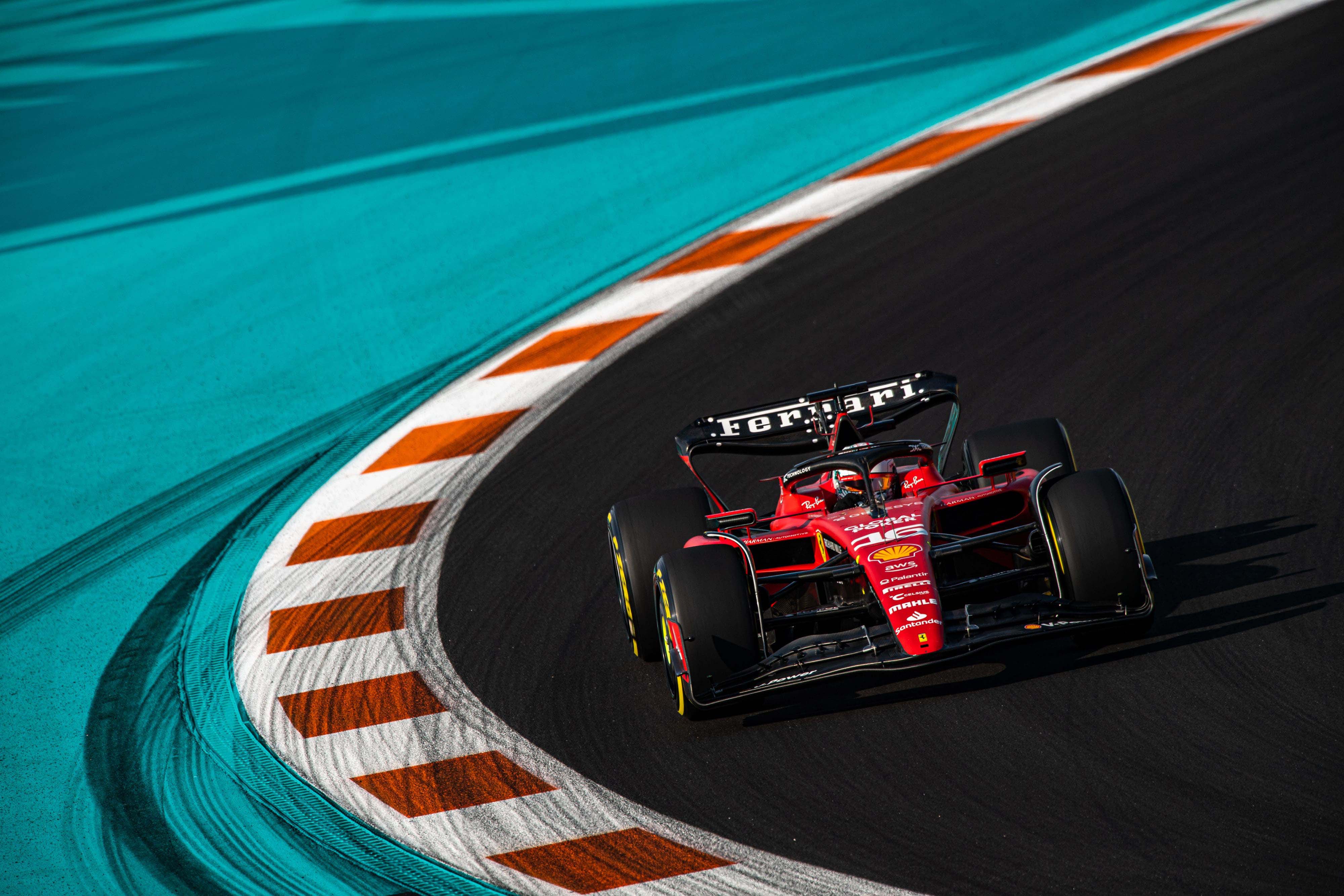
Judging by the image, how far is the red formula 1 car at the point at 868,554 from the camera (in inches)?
215

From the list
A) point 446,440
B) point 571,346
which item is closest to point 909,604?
point 446,440

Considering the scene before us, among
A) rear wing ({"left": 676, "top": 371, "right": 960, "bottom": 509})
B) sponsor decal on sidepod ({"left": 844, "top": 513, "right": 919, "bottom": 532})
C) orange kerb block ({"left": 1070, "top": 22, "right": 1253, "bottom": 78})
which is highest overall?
orange kerb block ({"left": 1070, "top": 22, "right": 1253, "bottom": 78})

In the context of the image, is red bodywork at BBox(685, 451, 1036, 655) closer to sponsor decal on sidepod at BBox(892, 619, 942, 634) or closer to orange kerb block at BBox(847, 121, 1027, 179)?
sponsor decal on sidepod at BBox(892, 619, 942, 634)

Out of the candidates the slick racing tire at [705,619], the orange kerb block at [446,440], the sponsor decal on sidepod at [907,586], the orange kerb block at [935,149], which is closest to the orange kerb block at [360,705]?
the slick racing tire at [705,619]

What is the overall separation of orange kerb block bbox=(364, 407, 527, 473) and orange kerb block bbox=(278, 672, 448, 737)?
9.13ft

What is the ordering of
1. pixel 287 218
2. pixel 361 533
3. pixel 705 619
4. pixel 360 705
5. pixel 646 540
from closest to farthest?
pixel 705 619 → pixel 646 540 → pixel 360 705 → pixel 361 533 → pixel 287 218

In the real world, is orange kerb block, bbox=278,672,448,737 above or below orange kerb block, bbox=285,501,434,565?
below

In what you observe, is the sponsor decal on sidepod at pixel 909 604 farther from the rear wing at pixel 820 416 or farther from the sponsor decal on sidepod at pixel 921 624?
the rear wing at pixel 820 416

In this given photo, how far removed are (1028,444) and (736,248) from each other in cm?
546

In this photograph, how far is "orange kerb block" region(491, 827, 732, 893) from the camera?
4953mm

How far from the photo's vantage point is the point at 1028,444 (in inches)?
270

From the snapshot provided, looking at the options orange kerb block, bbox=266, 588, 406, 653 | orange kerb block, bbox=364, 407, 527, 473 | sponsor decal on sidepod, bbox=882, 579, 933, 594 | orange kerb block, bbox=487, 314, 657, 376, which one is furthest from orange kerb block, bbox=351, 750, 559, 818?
orange kerb block, bbox=487, 314, 657, 376

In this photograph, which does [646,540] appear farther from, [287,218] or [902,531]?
[287,218]

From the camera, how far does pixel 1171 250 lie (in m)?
10.5
